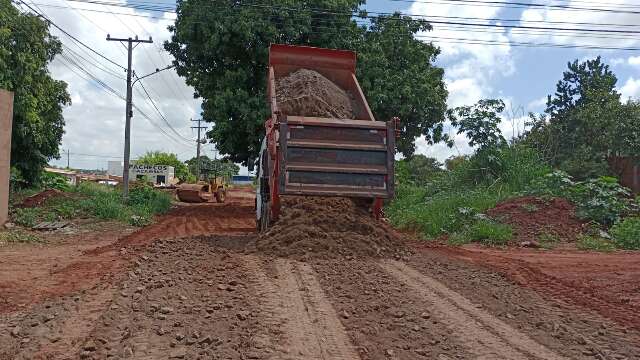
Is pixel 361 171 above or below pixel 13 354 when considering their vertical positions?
above

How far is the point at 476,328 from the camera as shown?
18.6 feet

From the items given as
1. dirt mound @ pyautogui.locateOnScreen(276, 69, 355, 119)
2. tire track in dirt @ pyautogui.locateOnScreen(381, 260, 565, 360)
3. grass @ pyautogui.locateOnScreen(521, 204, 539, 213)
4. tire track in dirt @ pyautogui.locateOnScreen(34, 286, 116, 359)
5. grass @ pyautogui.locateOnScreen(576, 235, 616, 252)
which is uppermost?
dirt mound @ pyautogui.locateOnScreen(276, 69, 355, 119)

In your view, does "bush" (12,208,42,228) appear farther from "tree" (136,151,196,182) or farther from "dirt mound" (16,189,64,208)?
"tree" (136,151,196,182)

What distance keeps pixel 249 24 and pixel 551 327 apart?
17018mm

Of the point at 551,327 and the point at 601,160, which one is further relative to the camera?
the point at 601,160

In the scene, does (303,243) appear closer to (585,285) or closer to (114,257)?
(114,257)

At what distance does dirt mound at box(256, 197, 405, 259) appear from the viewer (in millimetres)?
9141

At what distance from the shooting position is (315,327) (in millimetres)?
5469

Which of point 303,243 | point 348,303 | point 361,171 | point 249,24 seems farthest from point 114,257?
point 249,24

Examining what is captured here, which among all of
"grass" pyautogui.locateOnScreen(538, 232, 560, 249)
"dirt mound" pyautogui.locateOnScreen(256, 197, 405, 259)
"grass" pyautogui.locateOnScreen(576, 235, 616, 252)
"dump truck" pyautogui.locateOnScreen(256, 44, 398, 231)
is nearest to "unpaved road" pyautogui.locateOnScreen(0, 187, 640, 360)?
"dirt mound" pyautogui.locateOnScreen(256, 197, 405, 259)

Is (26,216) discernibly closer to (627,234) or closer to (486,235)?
(486,235)

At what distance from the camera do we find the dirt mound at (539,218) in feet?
48.4

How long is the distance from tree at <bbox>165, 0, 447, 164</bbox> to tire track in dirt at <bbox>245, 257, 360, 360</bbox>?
44.5ft

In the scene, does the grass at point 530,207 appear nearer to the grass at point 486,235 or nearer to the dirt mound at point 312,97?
the grass at point 486,235
